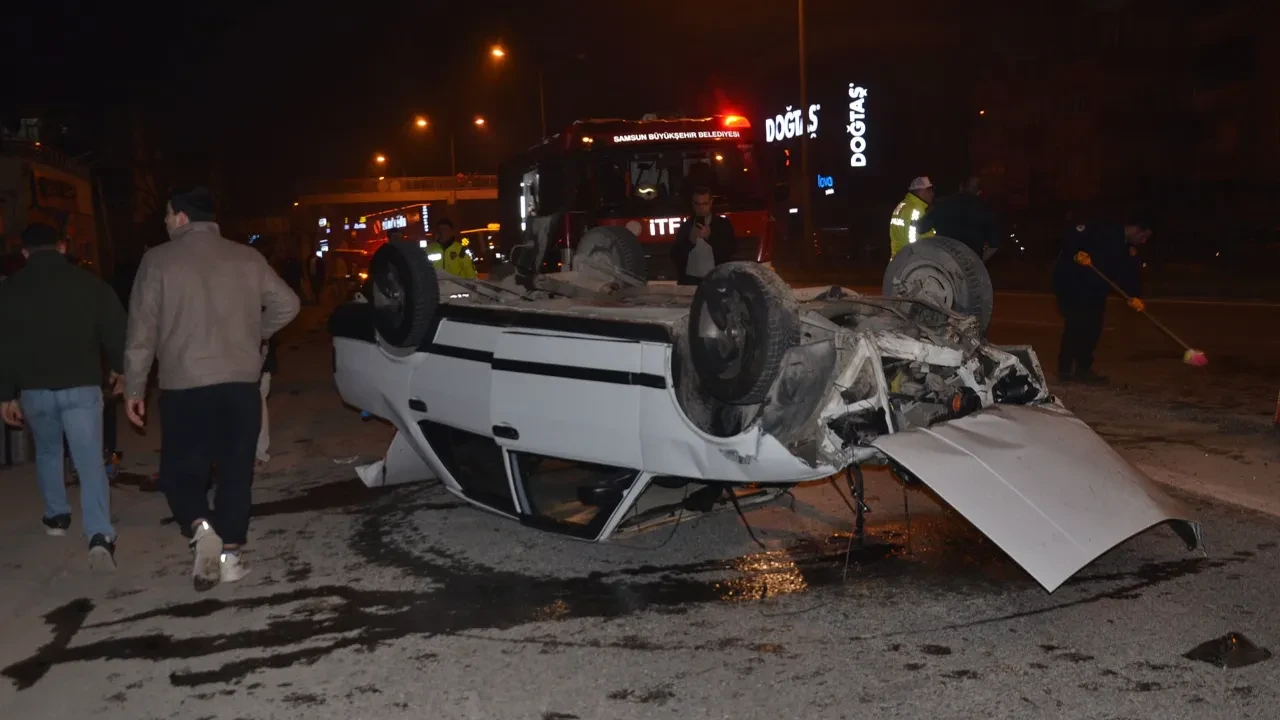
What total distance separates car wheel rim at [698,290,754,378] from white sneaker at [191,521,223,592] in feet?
8.15

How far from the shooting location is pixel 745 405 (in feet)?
17.0

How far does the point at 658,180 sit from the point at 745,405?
1100 cm

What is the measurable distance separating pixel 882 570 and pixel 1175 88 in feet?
174

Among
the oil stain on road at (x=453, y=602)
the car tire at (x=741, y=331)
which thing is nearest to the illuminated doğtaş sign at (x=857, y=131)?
the oil stain on road at (x=453, y=602)

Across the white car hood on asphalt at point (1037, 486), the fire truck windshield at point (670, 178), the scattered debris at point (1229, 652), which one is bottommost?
the scattered debris at point (1229, 652)

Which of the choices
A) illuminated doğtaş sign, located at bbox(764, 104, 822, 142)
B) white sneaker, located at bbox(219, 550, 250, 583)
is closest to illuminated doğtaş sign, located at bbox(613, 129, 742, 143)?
white sneaker, located at bbox(219, 550, 250, 583)

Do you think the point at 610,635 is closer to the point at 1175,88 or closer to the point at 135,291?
the point at 135,291

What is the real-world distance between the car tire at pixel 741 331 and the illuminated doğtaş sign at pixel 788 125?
5346cm

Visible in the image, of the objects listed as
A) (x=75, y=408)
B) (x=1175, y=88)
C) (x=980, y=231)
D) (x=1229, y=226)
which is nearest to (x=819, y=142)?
(x=1175, y=88)

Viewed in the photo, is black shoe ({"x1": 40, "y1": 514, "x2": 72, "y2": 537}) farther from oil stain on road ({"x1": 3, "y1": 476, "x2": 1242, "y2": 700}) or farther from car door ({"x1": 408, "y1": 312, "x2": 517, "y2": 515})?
car door ({"x1": 408, "y1": 312, "x2": 517, "y2": 515})

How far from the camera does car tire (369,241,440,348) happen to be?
6.72 metres

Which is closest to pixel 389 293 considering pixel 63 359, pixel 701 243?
pixel 63 359

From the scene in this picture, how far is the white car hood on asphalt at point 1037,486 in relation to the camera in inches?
186

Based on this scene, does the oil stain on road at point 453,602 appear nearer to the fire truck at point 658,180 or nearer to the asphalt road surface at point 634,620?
the asphalt road surface at point 634,620
